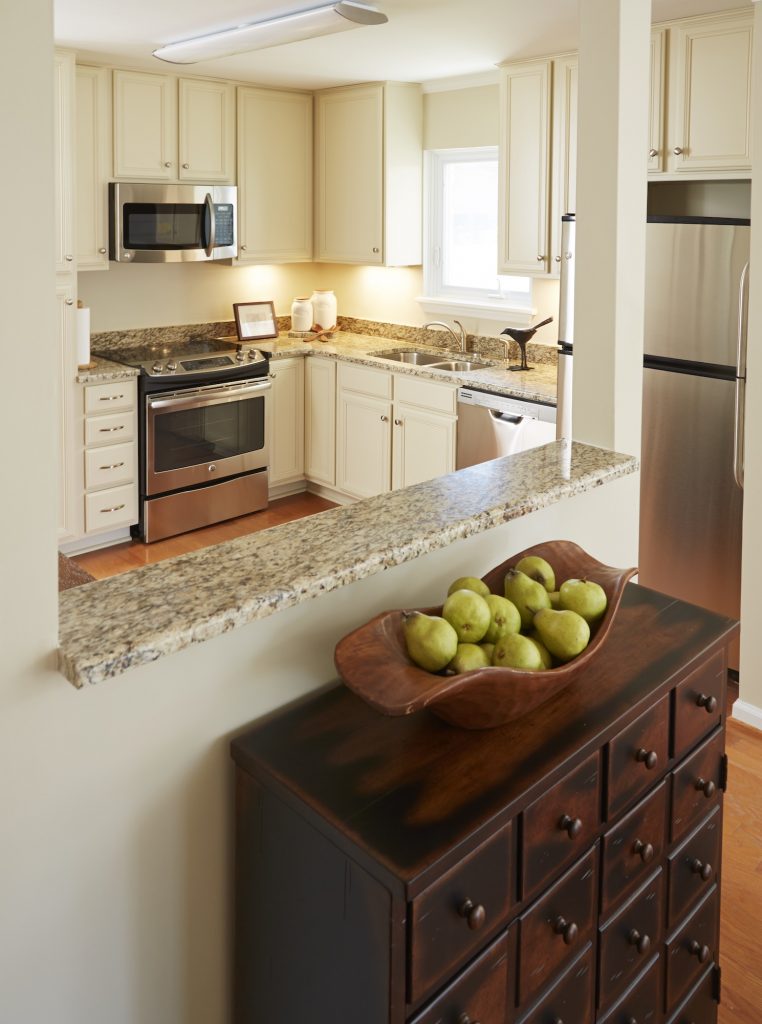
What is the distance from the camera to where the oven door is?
4.77 metres

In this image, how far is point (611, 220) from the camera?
1916 mm

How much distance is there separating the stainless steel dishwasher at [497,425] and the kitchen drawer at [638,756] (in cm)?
263

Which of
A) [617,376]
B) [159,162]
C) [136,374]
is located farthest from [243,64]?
[617,376]

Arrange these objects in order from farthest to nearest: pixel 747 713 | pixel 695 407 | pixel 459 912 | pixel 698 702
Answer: pixel 695 407, pixel 747 713, pixel 698 702, pixel 459 912

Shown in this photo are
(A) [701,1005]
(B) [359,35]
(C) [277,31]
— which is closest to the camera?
(A) [701,1005]

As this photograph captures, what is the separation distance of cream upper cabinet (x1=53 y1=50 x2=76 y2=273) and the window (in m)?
2.03

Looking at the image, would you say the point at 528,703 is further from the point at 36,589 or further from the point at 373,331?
the point at 373,331

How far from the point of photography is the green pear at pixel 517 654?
1309mm

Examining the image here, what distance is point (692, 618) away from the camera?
1.71m

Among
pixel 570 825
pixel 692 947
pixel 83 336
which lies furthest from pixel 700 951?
pixel 83 336

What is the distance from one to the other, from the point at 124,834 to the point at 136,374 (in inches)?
146

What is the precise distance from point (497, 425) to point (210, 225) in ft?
6.50

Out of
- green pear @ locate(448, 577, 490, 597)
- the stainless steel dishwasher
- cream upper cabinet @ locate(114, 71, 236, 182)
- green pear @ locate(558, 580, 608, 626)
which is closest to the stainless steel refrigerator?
the stainless steel dishwasher

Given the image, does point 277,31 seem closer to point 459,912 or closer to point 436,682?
point 436,682
